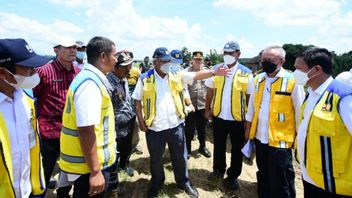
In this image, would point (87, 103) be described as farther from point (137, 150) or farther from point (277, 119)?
point (137, 150)

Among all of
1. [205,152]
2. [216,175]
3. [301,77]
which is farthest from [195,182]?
[301,77]

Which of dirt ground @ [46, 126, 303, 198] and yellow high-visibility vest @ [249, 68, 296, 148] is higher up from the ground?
yellow high-visibility vest @ [249, 68, 296, 148]

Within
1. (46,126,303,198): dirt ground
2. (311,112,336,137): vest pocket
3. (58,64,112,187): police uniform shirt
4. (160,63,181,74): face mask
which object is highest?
(160,63,181,74): face mask

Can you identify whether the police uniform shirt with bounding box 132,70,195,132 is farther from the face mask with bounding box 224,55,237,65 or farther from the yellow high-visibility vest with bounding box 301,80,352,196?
the yellow high-visibility vest with bounding box 301,80,352,196

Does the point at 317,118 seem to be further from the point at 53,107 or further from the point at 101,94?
the point at 53,107

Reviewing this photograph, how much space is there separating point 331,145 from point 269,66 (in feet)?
4.79

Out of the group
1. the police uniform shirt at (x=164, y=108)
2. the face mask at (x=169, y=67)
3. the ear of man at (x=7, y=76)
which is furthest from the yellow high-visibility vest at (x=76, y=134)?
the face mask at (x=169, y=67)

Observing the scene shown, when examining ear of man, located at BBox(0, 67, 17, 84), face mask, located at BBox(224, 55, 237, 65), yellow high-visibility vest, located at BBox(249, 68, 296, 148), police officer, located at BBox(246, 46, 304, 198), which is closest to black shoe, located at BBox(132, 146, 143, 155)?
face mask, located at BBox(224, 55, 237, 65)

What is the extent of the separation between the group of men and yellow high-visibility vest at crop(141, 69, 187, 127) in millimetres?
14

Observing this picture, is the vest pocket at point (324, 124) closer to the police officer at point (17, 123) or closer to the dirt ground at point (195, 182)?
the police officer at point (17, 123)

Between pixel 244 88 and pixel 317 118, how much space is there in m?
2.02

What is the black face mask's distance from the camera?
3.37 m

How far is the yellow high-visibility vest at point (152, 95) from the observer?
145 inches

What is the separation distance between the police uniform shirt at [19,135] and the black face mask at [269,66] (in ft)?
8.67
